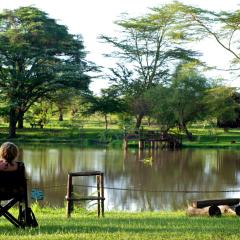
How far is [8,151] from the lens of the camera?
6.38 m

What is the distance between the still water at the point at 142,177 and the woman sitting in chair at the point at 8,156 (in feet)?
17.3

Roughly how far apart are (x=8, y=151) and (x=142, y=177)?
13453mm

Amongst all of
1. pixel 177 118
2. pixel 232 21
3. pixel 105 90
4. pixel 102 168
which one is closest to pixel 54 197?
pixel 102 168

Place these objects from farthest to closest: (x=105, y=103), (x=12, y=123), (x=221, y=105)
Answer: (x=105, y=103) → (x=12, y=123) → (x=221, y=105)

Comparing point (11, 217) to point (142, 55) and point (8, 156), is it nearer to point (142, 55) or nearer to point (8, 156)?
point (8, 156)

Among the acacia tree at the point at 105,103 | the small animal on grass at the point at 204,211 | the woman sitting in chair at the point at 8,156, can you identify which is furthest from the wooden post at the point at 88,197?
the acacia tree at the point at 105,103

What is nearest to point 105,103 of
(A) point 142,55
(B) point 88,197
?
(A) point 142,55

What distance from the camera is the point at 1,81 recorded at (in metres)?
40.8

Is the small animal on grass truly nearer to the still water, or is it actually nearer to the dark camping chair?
the still water

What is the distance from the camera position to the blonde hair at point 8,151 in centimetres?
635

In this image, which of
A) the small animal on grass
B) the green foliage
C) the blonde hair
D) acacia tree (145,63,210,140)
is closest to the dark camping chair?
the blonde hair

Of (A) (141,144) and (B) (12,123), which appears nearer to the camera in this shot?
(A) (141,144)

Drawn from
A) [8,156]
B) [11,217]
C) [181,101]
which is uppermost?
[181,101]

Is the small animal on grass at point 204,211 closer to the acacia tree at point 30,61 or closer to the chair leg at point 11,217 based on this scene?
the chair leg at point 11,217
